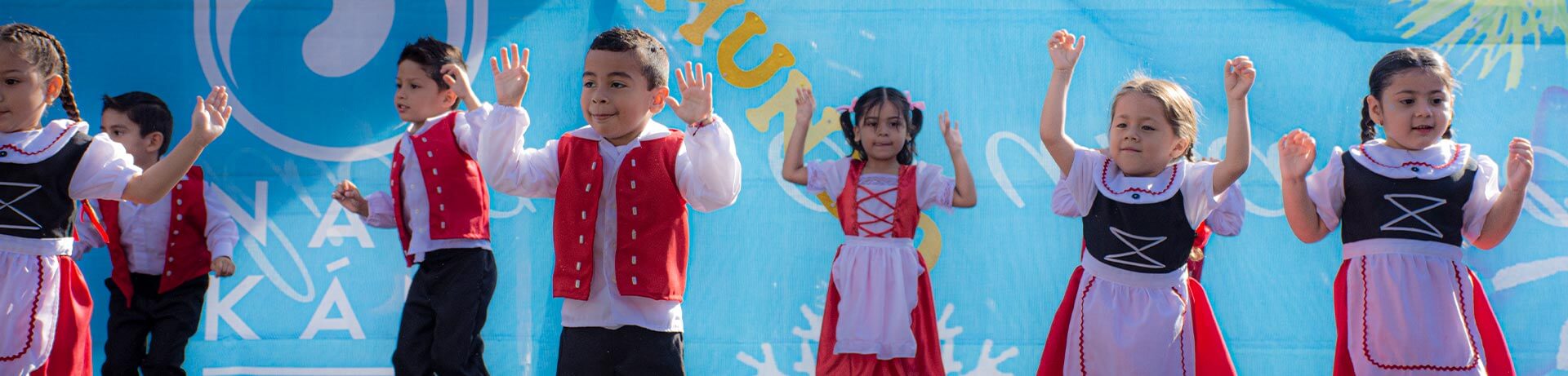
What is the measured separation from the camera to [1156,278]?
292 centimetres

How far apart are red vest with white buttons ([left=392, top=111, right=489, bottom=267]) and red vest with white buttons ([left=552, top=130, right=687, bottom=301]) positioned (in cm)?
86

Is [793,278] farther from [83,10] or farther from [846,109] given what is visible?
[83,10]

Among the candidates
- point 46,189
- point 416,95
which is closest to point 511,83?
point 46,189

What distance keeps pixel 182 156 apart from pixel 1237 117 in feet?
7.64

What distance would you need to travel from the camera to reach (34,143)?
2.85 metres

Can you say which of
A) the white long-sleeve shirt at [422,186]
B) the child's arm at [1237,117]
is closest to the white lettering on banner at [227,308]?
the white long-sleeve shirt at [422,186]

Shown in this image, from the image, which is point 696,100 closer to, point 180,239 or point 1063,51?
point 1063,51

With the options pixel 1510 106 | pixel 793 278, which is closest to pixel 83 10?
pixel 793 278

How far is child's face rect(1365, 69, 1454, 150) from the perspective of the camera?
314cm

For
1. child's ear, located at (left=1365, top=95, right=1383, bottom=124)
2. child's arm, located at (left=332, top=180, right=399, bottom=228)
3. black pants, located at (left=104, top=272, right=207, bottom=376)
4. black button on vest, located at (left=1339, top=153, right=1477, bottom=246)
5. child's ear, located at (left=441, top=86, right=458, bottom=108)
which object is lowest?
black pants, located at (left=104, top=272, right=207, bottom=376)

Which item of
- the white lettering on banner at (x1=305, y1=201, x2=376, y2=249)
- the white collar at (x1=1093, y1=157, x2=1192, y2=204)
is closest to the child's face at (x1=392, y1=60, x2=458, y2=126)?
the white lettering on banner at (x1=305, y1=201, x2=376, y2=249)

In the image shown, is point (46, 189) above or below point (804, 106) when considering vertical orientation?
below

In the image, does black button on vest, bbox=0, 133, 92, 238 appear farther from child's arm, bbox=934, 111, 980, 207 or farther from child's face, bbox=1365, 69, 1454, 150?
child's face, bbox=1365, 69, 1454, 150

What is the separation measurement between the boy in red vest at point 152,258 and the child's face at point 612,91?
5.49 feet
